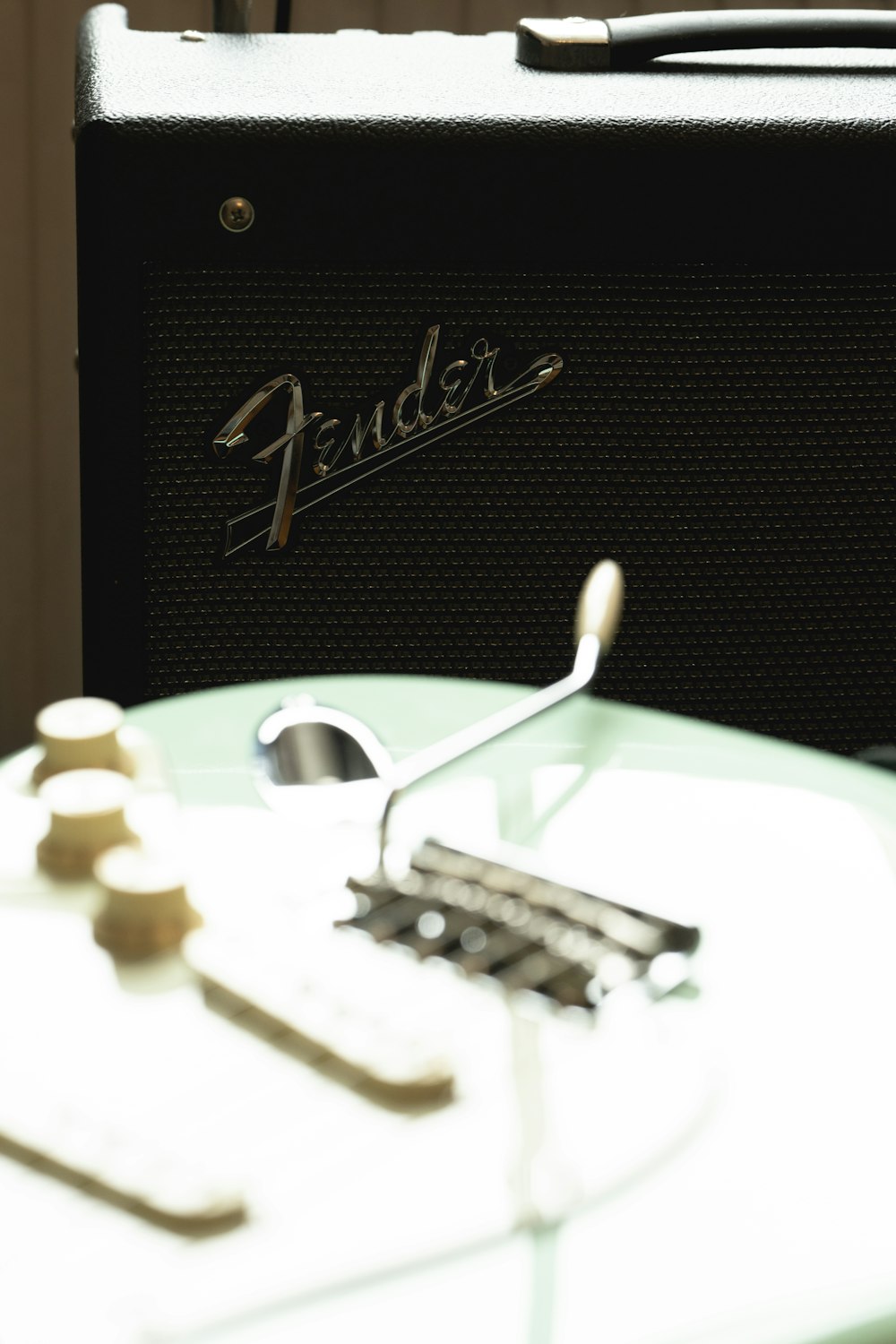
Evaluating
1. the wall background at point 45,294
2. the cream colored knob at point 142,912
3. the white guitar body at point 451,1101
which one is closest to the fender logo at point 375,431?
the white guitar body at point 451,1101

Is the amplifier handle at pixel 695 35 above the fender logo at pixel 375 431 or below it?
above

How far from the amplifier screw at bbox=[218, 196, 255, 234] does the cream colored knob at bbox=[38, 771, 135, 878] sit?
38 centimetres

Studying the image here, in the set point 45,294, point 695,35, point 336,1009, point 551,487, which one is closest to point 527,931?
point 336,1009

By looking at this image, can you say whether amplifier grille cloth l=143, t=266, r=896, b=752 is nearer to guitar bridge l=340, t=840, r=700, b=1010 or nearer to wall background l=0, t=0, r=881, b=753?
guitar bridge l=340, t=840, r=700, b=1010

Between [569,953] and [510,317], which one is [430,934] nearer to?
[569,953]

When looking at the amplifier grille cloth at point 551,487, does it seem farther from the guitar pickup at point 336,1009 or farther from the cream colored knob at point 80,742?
the guitar pickup at point 336,1009

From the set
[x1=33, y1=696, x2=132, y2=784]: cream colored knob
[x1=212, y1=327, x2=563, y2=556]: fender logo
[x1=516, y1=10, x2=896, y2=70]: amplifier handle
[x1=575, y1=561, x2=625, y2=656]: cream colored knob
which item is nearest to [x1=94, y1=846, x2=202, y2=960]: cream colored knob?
[x1=33, y1=696, x2=132, y2=784]: cream colored knob

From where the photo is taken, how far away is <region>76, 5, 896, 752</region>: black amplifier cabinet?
2.60 ft

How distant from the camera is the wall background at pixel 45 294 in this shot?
4.50ft

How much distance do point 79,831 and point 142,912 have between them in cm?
6

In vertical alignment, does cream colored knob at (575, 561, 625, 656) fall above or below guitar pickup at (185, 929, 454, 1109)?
below

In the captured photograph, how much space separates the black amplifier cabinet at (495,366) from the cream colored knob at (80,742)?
9.8 inches

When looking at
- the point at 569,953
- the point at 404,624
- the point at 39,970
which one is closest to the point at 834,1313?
the point at 569,953

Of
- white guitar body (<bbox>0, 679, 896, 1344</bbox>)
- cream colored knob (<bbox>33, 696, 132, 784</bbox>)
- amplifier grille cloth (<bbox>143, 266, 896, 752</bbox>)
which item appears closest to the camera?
white guitar body (<bbox>0, 679, 896, 1344</bbox>)
